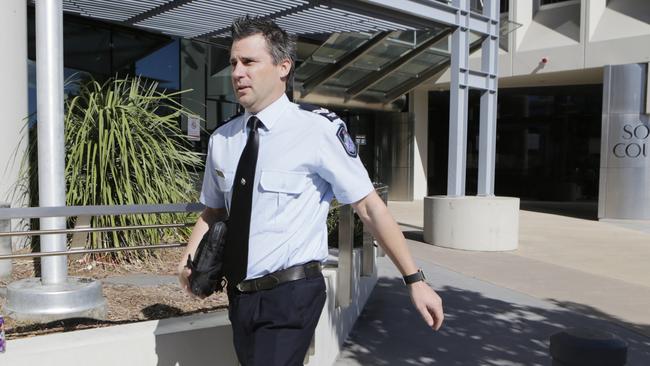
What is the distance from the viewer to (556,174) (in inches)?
824

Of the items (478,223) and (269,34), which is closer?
(269,34)

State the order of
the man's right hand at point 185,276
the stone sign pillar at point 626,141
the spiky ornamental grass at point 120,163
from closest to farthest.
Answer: the man's right hand at point 185,276
the spiky ornamental grass at point 120,163
the stone sign pillar at point 626,141

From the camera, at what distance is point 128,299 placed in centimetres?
389

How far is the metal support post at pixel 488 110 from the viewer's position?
946cm

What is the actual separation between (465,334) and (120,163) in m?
3.24

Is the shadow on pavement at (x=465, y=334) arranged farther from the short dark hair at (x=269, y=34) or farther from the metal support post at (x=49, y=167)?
the short dark hair at (x=269, y=34)

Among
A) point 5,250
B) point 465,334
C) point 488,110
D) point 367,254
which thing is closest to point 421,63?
point 488,110

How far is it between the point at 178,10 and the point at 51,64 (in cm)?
543

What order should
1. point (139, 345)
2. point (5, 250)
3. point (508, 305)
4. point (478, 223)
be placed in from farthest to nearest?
point (478, 223)
point (508, 305)
point (5, 250)
point (139, 345)

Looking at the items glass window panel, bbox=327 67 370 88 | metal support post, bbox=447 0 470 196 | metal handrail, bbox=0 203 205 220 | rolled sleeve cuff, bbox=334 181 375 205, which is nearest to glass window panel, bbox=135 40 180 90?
glass window panel, bbox=327 67 370 88

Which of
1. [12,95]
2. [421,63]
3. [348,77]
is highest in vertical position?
[421,63]

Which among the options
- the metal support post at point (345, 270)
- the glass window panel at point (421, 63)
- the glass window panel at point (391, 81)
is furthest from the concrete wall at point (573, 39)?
the metal support post at point (345, 270)

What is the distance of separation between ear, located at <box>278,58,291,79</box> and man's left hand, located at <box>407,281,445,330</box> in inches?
34.3

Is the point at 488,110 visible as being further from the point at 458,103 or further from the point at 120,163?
the point at 120,163
